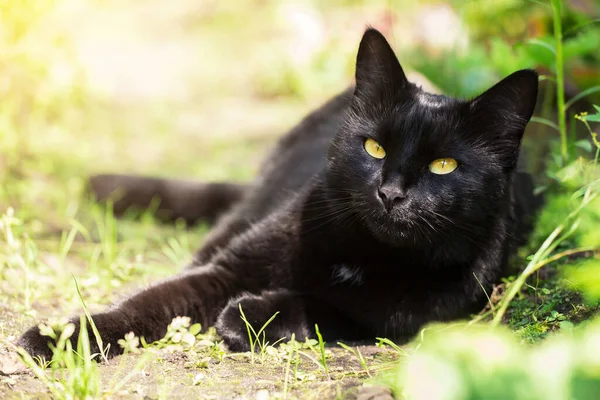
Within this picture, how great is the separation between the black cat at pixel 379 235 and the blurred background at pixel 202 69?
0.47 meters

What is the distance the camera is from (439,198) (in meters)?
1.97

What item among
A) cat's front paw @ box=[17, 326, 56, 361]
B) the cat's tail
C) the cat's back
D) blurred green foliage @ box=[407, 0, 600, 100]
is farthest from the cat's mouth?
the cat's tail

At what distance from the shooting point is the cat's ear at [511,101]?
2006 millimetres

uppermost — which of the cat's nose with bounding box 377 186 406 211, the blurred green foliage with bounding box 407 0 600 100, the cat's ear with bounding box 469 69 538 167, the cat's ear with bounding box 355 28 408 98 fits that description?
the blurred green foliage with bounding box 407 0 600 100

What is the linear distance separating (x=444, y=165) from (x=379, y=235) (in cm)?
32

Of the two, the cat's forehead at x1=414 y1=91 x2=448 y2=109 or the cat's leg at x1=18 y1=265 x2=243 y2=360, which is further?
the cat's forehead at x1=414 y1=91 x2=448 y2=109

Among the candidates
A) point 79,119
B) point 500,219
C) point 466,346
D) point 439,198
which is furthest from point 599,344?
point 79,119

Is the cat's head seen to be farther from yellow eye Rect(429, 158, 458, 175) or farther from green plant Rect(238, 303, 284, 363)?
green plant Rect(238, 303, 284, 363)

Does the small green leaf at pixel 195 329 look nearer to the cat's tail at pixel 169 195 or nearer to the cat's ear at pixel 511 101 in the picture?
the cat's ear at pixel 511 101

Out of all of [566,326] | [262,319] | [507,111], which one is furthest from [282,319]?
[507,111]

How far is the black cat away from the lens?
2008 millimetres

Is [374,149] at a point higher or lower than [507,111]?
lower

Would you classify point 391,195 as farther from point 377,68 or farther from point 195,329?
point 195,329

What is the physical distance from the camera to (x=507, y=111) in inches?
81.6
